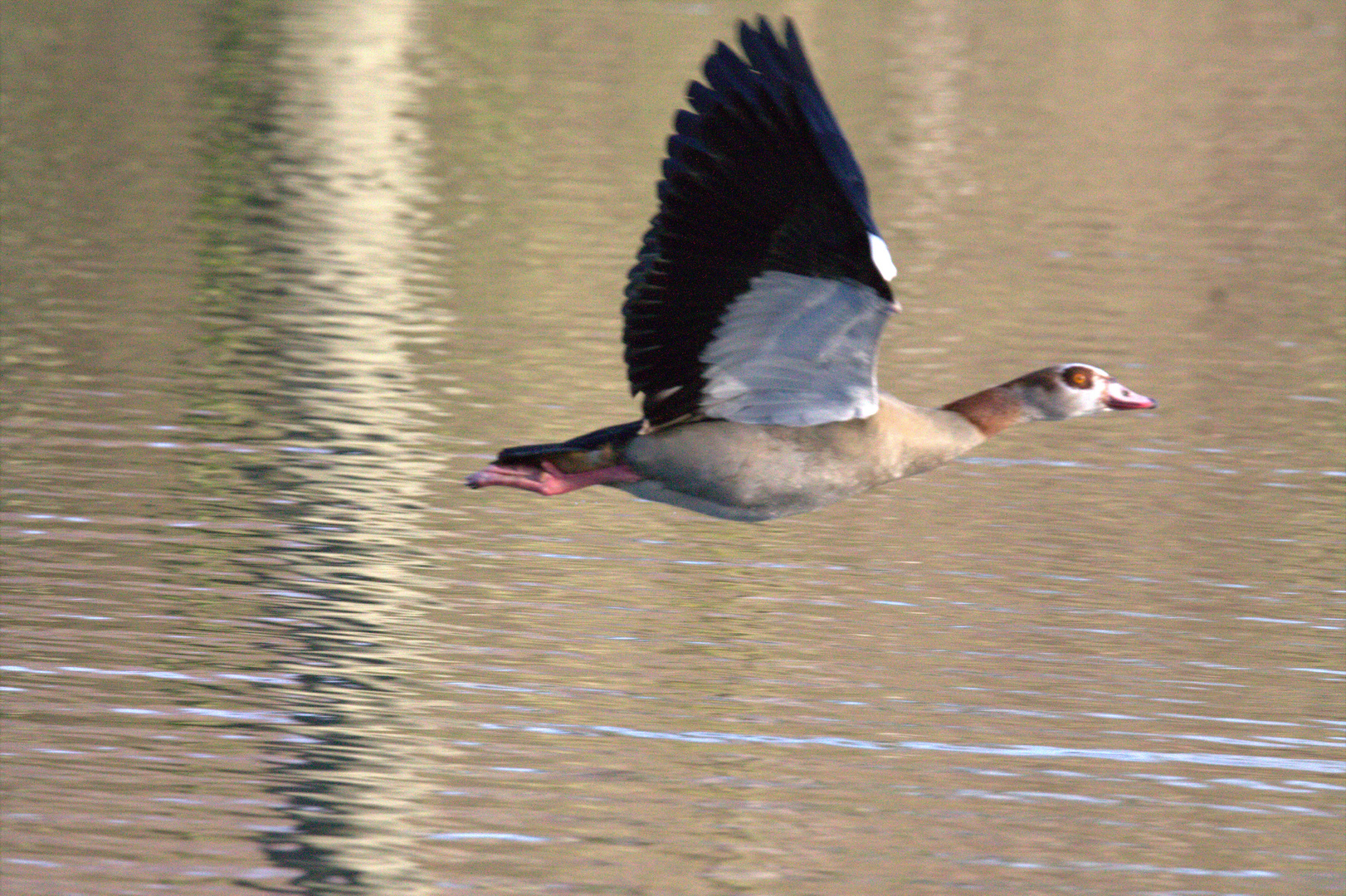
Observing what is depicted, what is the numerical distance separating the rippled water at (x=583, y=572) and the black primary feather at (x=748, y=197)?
1919 millimetres

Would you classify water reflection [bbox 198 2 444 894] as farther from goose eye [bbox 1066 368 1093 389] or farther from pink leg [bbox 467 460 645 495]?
goose eye [bbox 1066 368 1093 389]

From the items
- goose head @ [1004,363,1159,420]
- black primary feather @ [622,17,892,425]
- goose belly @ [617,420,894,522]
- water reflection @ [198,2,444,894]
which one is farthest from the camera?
goose head @ [1004,363,1159,420]

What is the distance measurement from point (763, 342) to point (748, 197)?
0.86 metres

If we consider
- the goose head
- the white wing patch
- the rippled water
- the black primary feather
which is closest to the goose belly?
the black primary feather

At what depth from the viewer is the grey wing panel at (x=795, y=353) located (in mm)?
8953

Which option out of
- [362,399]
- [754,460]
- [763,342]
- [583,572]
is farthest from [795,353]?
[362,399]

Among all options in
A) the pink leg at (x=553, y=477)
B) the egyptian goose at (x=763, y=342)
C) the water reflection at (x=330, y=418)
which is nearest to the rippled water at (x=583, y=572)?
the water reflection at (x=330, y=418)

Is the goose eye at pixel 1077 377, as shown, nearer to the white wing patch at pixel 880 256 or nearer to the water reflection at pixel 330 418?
the white wing patch at pixel 880 256

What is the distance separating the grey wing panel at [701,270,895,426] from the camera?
352 inches

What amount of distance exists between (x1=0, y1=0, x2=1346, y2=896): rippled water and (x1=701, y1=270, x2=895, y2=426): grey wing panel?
4.56 feet

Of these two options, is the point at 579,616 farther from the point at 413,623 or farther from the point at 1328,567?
the point at 1328,567

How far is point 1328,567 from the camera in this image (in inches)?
512

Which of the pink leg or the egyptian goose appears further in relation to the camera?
the pink leg

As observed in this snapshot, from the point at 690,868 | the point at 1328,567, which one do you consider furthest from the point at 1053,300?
the point at 690,868
